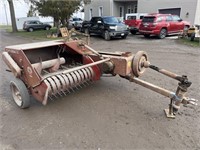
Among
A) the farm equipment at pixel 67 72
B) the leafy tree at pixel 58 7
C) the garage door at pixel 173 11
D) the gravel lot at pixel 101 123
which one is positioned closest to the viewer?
the gravel lot at pixel 101 123

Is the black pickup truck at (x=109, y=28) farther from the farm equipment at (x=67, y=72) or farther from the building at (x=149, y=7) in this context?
the farm equipment at (x=67, y=72)

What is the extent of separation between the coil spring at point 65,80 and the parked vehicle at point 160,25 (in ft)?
35.7

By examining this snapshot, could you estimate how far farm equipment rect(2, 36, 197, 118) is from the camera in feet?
10.7

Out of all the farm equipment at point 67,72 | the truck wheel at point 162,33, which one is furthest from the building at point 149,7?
the farm equipment at point 67,72

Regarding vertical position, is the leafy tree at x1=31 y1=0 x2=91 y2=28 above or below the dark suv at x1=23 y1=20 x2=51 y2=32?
above

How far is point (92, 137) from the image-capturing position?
2906 mm

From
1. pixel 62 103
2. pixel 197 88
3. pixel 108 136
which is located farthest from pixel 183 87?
pixel 62 103

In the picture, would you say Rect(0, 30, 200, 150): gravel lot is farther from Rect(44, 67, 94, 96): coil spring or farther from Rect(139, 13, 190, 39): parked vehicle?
Rect(139, 13, 190, 39): parked vehicle

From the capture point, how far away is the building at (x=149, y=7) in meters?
17.8

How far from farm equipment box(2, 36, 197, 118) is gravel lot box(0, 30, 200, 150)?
0.88 feet

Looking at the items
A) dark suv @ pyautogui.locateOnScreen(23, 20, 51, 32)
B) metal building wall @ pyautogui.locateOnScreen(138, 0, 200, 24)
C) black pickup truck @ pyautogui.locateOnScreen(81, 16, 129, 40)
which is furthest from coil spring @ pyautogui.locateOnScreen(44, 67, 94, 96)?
dark suv @ pyautogui.locateOnScreen(23, 20, 51, 32)

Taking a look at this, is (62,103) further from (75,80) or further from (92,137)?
(92,137)

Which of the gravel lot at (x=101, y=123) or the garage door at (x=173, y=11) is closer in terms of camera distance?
the gravel lot at (x=101, y=123)

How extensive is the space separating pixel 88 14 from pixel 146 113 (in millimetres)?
28603
